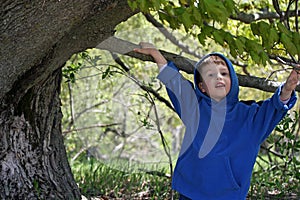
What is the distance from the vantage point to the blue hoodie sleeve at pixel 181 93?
10.6ft

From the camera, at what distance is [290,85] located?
9.35ft

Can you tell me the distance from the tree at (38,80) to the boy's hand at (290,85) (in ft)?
3.13

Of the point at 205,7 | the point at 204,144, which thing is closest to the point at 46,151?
the point at 204,144

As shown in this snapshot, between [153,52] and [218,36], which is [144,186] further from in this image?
[218,36]

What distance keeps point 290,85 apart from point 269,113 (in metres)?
0.23

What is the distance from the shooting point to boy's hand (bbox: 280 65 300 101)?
2.81 m

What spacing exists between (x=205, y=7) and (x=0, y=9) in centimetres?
117

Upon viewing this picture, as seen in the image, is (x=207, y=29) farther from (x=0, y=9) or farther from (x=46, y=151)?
(x=46, y=151)

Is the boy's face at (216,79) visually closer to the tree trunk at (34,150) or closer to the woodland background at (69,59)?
the woodland background at (69,59)

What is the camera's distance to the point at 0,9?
284 centimetres

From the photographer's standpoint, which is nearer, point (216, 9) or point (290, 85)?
point (216, 9)

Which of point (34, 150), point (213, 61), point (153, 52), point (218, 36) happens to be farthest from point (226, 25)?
point (34, 150)

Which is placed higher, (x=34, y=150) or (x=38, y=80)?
(x=38, y=80)

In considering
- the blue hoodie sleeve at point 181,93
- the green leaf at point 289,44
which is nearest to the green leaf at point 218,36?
the green leaf at point 289,44
